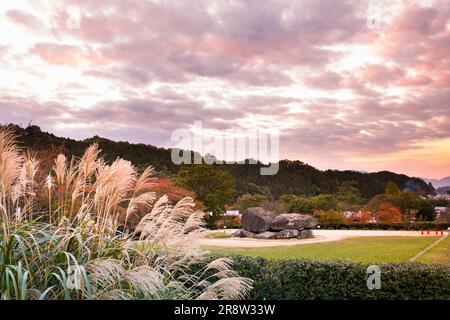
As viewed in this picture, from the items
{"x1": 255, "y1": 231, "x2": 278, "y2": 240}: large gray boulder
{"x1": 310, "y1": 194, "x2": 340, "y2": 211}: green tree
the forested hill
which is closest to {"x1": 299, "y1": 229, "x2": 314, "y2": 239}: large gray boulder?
{"x1": 255, "y1": 231, "x2": 278, "y2": 240}: large gray boulder

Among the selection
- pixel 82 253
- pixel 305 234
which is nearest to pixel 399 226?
pixel 305 234

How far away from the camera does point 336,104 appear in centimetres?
1698

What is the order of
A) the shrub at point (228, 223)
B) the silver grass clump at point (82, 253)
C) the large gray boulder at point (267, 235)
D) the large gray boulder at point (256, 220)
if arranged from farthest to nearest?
the shrub at point (228, 223)
the large gray boulder at point (256, 220)
the large gray boulder at point (267, 235)
the silver grass clump at point (82, 253)

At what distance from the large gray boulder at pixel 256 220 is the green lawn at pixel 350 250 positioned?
435 cm

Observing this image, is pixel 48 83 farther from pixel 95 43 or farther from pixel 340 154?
pixel 340 154

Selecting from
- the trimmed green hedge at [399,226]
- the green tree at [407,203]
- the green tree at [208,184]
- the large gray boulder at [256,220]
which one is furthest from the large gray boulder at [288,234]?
the green tree at [407,203]

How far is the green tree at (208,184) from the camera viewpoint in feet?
96.6

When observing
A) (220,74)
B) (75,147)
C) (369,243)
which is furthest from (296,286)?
(75,147)

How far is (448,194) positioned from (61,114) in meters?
37.5

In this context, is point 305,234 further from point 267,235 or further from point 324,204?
point 324,204

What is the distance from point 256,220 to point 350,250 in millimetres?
7002

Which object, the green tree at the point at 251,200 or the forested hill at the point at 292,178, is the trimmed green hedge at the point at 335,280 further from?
the green tree at the point at 251,200

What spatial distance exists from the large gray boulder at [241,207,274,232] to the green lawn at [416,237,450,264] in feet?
24.6

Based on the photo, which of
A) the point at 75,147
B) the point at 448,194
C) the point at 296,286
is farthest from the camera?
the point at 448,194
